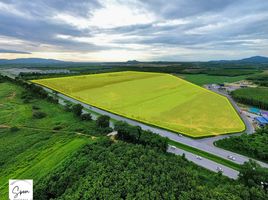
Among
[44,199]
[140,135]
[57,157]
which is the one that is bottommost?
[44,199]

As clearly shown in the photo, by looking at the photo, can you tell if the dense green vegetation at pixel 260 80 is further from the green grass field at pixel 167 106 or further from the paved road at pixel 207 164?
the paved road at pixel 207 164

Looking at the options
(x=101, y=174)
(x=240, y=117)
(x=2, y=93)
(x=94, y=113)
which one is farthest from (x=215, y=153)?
(x=2, y=93)

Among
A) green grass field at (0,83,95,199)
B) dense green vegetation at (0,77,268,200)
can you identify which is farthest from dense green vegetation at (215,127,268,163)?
green grass field at (0,83,95,199)

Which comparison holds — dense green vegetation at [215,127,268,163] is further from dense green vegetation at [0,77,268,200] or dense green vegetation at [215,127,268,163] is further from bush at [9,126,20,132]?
bush at [9,126,20,132]

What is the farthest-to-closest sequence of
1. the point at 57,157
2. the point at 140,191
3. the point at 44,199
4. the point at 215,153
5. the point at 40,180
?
the point at 215,153 < the point at 57,157 < the point at 40,180 < the point at 44,199 < the point at 140,191

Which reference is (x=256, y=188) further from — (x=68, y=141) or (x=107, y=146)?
(x=68, y=141)

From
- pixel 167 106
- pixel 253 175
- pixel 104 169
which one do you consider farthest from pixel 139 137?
pixel 167 106

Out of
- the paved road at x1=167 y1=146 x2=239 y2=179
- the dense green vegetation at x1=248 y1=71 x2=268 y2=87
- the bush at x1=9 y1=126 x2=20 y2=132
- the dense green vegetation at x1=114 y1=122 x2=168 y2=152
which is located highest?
the dense green vegetation at x1=248 y1=71 x2=268 y2=87
